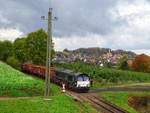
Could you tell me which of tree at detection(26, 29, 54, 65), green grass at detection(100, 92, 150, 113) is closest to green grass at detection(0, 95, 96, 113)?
green grass at detection(100, 92, 150, 113)

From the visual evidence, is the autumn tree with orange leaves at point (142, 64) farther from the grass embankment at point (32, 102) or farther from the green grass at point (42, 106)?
Result: the green grass at point (42, 106)

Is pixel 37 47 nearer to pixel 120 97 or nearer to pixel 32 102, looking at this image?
pixel 120 97

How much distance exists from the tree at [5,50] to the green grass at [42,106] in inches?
3714

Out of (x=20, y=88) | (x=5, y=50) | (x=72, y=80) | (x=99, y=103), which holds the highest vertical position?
(x=5, y=50)

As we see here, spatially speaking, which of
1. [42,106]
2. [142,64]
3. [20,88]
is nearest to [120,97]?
[20,88]

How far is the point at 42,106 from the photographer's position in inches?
1549

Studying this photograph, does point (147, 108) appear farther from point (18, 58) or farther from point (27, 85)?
point (18, 58)

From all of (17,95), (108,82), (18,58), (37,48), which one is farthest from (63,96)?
(18,58)

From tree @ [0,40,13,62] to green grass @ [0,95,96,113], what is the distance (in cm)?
9435

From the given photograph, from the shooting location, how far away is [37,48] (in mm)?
113625

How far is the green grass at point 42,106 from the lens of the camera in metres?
37.0

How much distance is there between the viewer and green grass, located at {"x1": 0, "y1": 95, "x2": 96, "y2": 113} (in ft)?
121

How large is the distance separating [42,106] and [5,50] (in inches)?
4116

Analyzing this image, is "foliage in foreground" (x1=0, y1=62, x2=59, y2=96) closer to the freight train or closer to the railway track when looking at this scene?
the freight train
